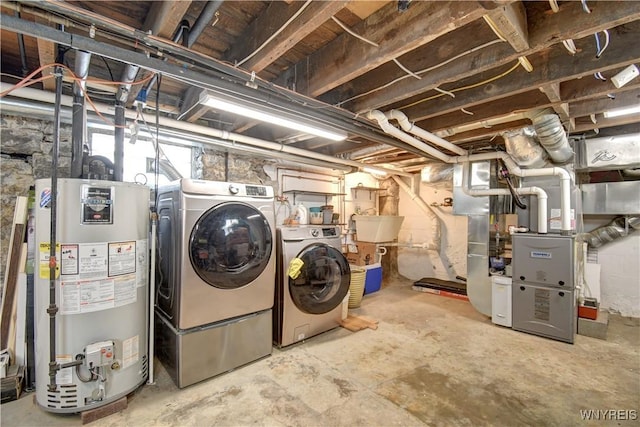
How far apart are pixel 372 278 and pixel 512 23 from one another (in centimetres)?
394

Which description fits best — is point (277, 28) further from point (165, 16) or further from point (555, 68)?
point (555, 68)

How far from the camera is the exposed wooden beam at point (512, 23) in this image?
54.5 inches

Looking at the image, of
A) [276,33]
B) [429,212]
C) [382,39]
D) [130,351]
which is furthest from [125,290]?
[429,212]

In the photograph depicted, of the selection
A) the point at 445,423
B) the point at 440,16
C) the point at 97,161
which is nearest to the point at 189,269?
the point at 97,161

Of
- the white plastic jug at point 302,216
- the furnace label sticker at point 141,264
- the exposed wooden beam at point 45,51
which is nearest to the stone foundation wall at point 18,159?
→ the exposed wooden beam at point 45,51

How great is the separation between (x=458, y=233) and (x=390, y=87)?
3.79 m

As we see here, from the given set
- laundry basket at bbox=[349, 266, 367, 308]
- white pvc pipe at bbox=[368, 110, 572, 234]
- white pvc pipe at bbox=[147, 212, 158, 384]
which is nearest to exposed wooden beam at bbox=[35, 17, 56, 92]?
white pvc pipe at bbox=[147, 212, 158, 384]

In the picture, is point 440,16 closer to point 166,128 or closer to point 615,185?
point 166,128

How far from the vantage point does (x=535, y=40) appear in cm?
159

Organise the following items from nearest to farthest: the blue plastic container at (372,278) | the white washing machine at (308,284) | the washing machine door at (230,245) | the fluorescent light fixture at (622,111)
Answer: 1. the washing machine door at (230,245)
2. the fluorescent light fixture at (622,111)
3. the white washing machine at (308,284)
4. the blue plastic container at (372,278)

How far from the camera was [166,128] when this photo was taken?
9.13ft

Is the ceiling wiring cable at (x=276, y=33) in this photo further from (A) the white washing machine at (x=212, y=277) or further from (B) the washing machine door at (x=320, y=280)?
(B) the washing machine door at (x=320, y=280)

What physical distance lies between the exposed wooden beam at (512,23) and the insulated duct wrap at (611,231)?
11.8 feet

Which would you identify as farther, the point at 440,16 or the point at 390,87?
the point at 390,87
